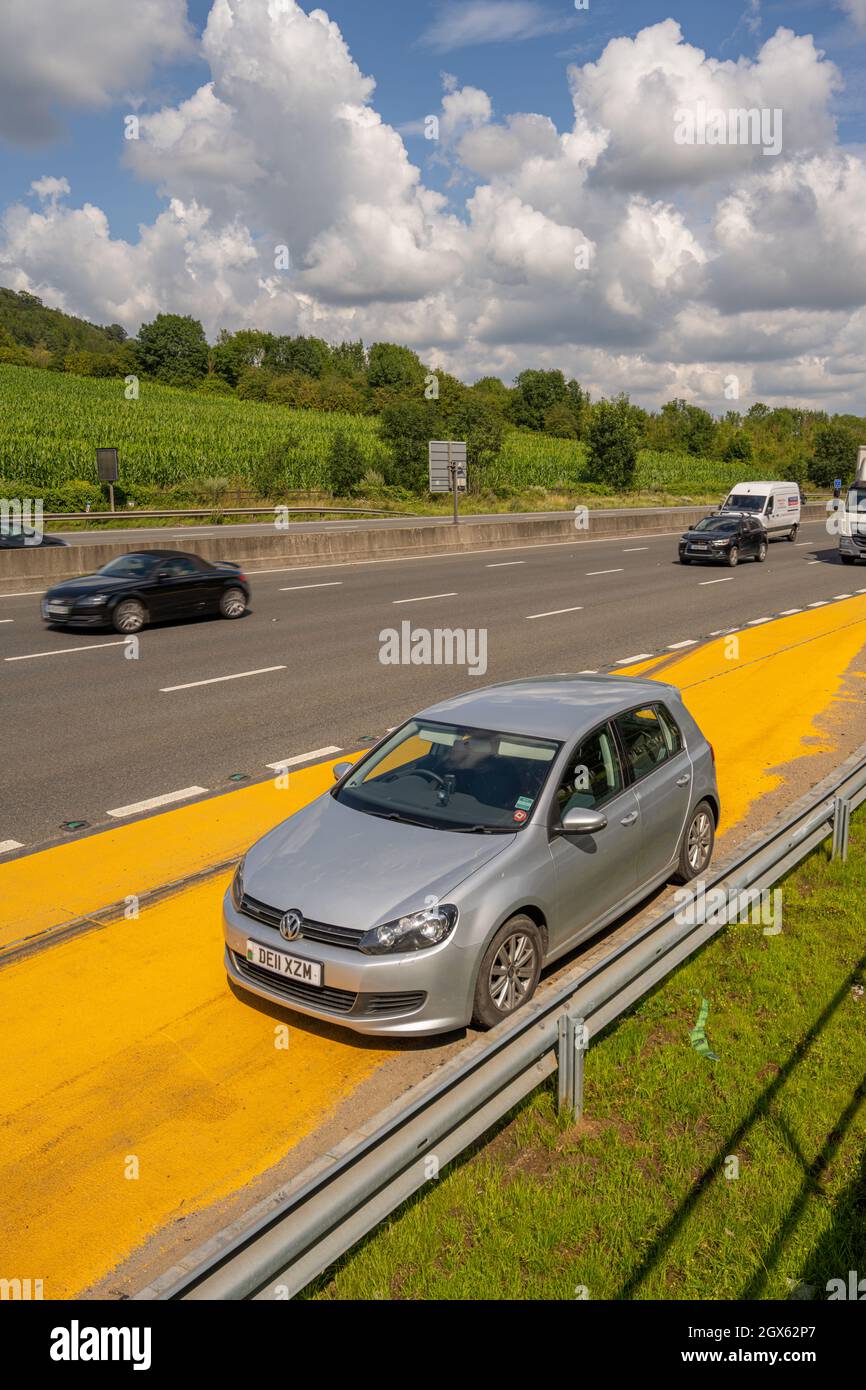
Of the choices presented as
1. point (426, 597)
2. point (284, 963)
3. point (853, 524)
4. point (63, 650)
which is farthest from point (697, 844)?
point (853, 524)

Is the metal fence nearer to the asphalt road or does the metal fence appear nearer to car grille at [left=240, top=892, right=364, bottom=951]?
car grille at [left=240, top=892, right=364, bottom=951]

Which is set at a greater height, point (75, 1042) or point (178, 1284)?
point (178, 1284)

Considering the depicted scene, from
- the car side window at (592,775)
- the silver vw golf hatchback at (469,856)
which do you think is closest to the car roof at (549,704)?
the silver vw golf hatchback at (469,856)

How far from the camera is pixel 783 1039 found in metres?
5.10

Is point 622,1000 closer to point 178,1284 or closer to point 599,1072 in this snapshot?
point 599,1072

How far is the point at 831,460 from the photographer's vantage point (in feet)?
319

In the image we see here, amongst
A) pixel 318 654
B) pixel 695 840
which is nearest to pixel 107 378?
pixel 318 654

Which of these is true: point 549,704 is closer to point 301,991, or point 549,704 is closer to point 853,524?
point 301,991

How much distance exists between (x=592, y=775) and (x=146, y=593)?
1333 centimetres

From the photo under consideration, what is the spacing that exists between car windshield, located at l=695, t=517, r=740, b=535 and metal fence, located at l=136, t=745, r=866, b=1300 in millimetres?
Answer: 25593

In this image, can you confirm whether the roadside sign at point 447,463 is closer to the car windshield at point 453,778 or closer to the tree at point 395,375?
the car windshield at point 453,778
